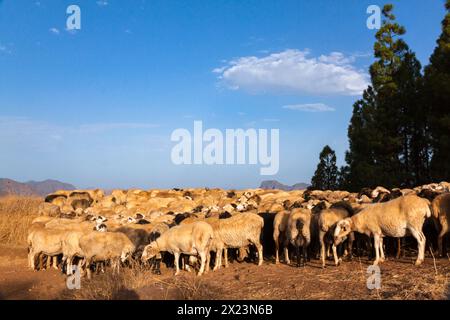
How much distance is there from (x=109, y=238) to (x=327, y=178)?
93.4 ft

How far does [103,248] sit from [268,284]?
510 centimetres

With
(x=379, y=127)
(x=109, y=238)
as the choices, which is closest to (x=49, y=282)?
(x=109, y=238)

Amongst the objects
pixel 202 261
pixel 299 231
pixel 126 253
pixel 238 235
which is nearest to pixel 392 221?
pixel 299 231

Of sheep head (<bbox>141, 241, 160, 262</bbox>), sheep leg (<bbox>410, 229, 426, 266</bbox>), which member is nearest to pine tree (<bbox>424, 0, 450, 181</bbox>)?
sheep leg (<bbox>410, 229, 426, 266</bbox>)

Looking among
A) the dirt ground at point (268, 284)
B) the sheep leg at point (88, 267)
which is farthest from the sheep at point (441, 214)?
the sheep leg at point (88, 267)

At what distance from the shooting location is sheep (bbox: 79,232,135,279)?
12.3m

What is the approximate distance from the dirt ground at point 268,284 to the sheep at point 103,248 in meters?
0.67

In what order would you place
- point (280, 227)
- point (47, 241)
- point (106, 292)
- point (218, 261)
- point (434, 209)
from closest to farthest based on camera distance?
point (106, 292)
point (434, 209)
point (218, 261)
point (280, 227)
point (47, 241)

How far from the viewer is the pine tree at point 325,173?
37781 millimetres

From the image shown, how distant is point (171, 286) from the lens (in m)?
9.64

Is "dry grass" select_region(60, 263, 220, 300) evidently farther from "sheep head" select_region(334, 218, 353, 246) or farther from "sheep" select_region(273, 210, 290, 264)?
"sheep head" select_region(334, 218, 353, 246)

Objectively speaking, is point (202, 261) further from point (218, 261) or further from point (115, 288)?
point (115, 288)

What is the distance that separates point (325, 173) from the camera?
3822cm
